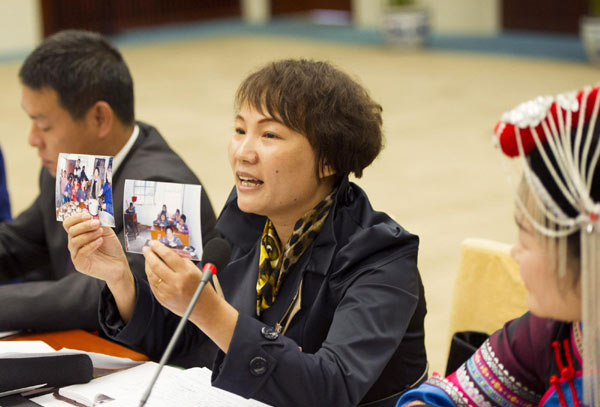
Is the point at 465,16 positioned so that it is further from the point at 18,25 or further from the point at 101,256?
the point at 101,256

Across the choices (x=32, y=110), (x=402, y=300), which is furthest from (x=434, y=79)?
(x=402, y=300)

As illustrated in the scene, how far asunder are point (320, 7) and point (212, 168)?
32.2ft

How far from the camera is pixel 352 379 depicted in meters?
1.66

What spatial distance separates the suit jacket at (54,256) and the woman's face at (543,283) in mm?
1217

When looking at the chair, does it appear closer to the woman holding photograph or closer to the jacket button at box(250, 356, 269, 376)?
the woman holding photograph

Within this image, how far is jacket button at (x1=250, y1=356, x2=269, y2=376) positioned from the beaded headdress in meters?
0.56

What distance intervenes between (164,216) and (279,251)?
1.25 feet

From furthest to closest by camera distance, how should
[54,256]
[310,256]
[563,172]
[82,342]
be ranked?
[54,256]
[82,342]
[310,256]
[563,172]

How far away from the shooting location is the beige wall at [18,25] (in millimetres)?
12945

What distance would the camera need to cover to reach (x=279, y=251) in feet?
6.59

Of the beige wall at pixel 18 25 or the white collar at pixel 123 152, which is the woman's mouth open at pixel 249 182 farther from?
the beige wall at pixel 18 25

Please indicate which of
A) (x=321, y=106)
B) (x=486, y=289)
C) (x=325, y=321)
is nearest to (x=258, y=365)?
(x=325, y=321)

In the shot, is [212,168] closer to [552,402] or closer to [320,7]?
[552,402]

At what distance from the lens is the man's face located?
2.66 m
